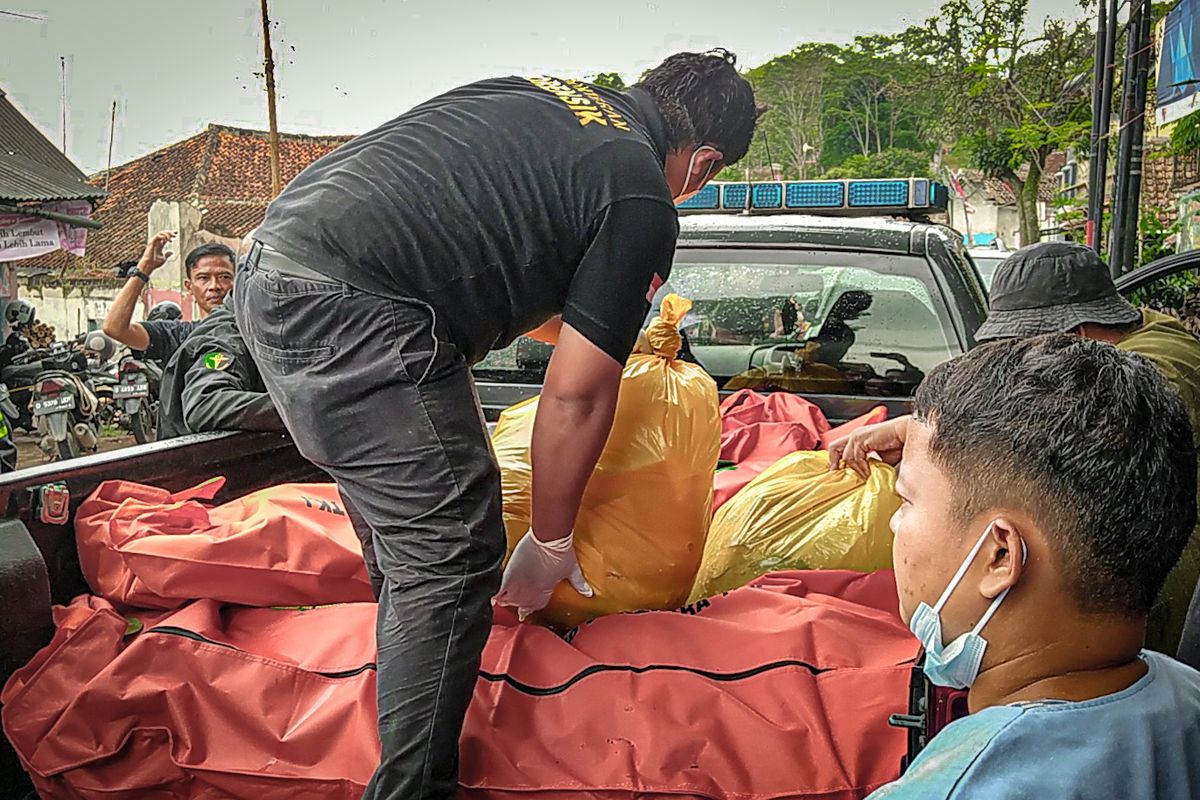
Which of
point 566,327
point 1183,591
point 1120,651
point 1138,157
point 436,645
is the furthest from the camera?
point 1138,157

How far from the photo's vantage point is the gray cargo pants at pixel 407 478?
65.9 inches

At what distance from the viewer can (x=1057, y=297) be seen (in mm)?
2352

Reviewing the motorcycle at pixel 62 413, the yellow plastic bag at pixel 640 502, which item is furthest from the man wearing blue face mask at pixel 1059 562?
the motorcycle at pixel 62 413

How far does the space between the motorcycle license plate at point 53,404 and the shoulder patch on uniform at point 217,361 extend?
7.23m

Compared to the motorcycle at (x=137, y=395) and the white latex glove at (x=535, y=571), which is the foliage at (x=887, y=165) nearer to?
the motorcycle at (x=137, y=395)

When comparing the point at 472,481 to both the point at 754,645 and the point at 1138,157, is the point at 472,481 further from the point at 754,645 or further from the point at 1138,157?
the point at 1138,157

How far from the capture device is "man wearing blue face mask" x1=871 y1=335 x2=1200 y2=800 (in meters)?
0.95

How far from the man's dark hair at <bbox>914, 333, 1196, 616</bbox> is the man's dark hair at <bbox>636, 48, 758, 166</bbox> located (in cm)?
120

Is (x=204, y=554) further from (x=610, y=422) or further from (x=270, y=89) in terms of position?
(x=270, y=89)

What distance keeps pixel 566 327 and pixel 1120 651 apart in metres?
1.06

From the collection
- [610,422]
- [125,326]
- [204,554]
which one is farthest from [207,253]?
[610,422]

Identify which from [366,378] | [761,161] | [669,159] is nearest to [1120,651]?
[366,378]

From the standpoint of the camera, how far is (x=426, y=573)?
171 centimetres

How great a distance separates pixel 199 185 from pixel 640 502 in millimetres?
31852
